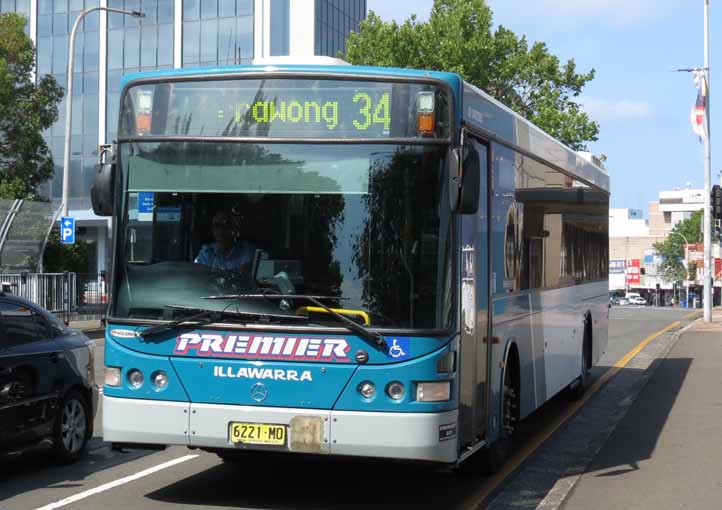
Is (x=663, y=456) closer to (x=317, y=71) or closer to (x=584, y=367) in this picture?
(x=584, y=367)

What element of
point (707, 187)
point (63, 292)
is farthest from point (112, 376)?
point (707, 187)

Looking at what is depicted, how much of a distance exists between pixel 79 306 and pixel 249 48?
102ft

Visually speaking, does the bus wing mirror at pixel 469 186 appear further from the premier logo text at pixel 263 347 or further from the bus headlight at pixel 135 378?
the bus headlight at pixel 135 378

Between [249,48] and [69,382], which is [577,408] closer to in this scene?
[69,382]

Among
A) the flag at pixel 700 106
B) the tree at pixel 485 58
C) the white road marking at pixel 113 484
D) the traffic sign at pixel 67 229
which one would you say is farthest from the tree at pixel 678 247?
the white road marking at pixel 113 484

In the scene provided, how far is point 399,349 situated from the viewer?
7.34 metres

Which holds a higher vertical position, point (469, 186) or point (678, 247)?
point (678, 247)

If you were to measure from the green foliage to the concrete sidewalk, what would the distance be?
20.9 m

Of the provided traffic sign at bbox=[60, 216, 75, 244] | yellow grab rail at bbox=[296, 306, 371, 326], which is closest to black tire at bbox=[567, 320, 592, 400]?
yellow grab rail at bbox=[296, 306, 371, 326]

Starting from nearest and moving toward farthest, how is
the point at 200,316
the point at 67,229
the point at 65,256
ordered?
the point at 200,316, the point at 67,229, the point at 65,256

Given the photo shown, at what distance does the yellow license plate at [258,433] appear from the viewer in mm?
7426

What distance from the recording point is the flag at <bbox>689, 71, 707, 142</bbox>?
39656 mm

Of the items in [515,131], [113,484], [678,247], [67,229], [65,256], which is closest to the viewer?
[113,484]

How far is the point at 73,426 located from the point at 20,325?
1.13 metres
